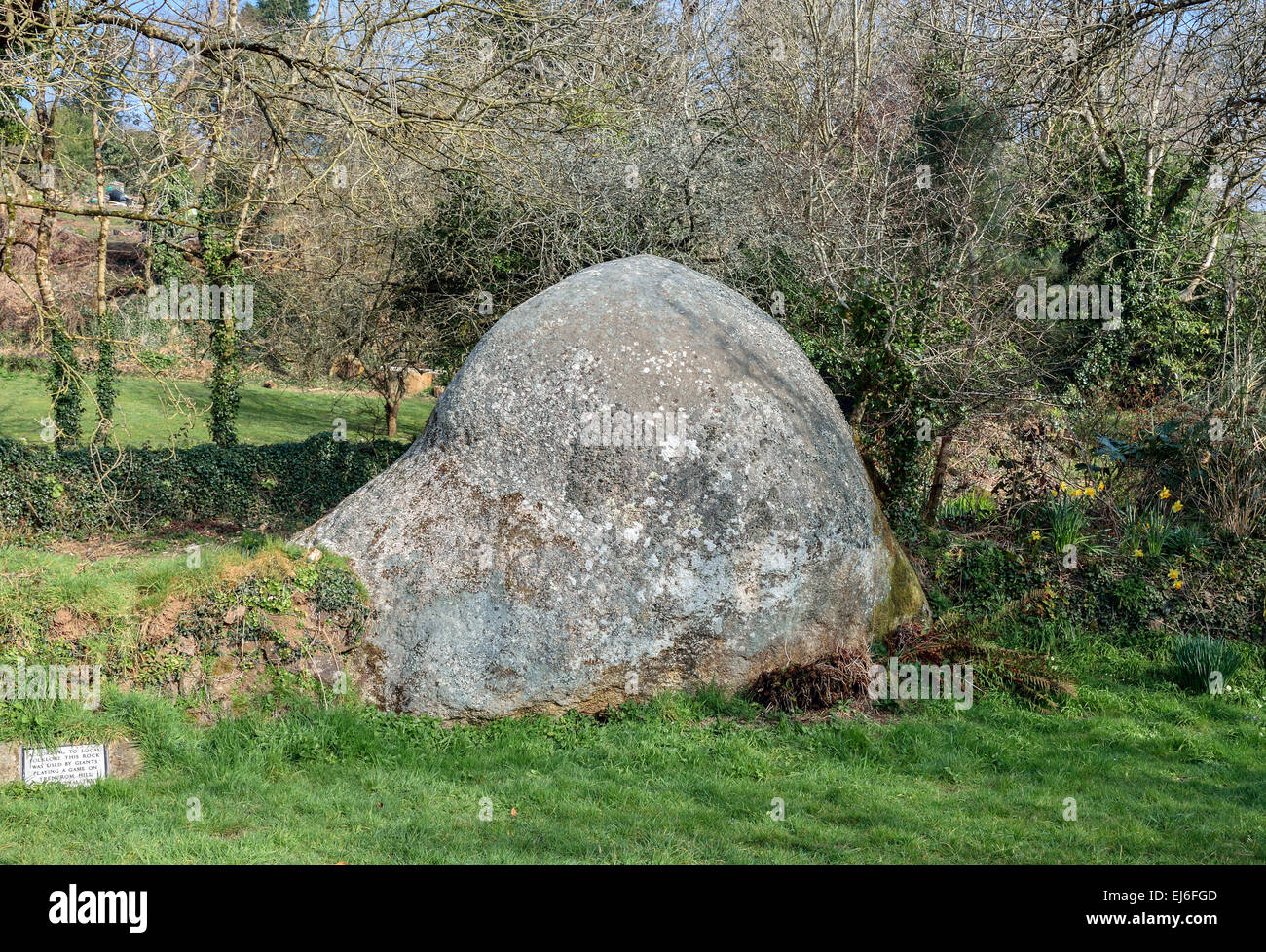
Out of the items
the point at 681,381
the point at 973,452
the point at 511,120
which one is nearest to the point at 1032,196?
the point at 973,452

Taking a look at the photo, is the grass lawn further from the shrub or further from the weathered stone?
the shrub

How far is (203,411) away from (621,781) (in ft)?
56.8

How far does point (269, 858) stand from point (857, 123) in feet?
45.4

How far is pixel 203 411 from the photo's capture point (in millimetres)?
20703

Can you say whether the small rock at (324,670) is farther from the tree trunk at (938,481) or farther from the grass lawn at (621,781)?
the tree trunk at (938,481)

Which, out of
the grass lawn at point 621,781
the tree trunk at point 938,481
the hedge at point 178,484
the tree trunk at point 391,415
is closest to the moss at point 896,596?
the grass lawn at point 621,781

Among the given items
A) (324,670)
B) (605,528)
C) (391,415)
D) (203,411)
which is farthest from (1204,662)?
(203,411)

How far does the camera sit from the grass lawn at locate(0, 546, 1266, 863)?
17.6 ft

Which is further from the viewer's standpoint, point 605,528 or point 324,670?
point 605,528

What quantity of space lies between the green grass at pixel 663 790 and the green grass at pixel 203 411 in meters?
11.3

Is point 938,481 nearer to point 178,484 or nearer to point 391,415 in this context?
point 178,484

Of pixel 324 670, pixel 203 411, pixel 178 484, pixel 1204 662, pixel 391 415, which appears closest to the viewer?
pixel 324 670

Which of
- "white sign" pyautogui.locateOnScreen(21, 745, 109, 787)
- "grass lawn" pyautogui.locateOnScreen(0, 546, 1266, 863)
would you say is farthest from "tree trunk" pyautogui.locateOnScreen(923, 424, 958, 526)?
"white sign" pyautogui.locateOnScreen(21, 745, 109, 787)

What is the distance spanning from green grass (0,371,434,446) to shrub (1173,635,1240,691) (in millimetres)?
13129
